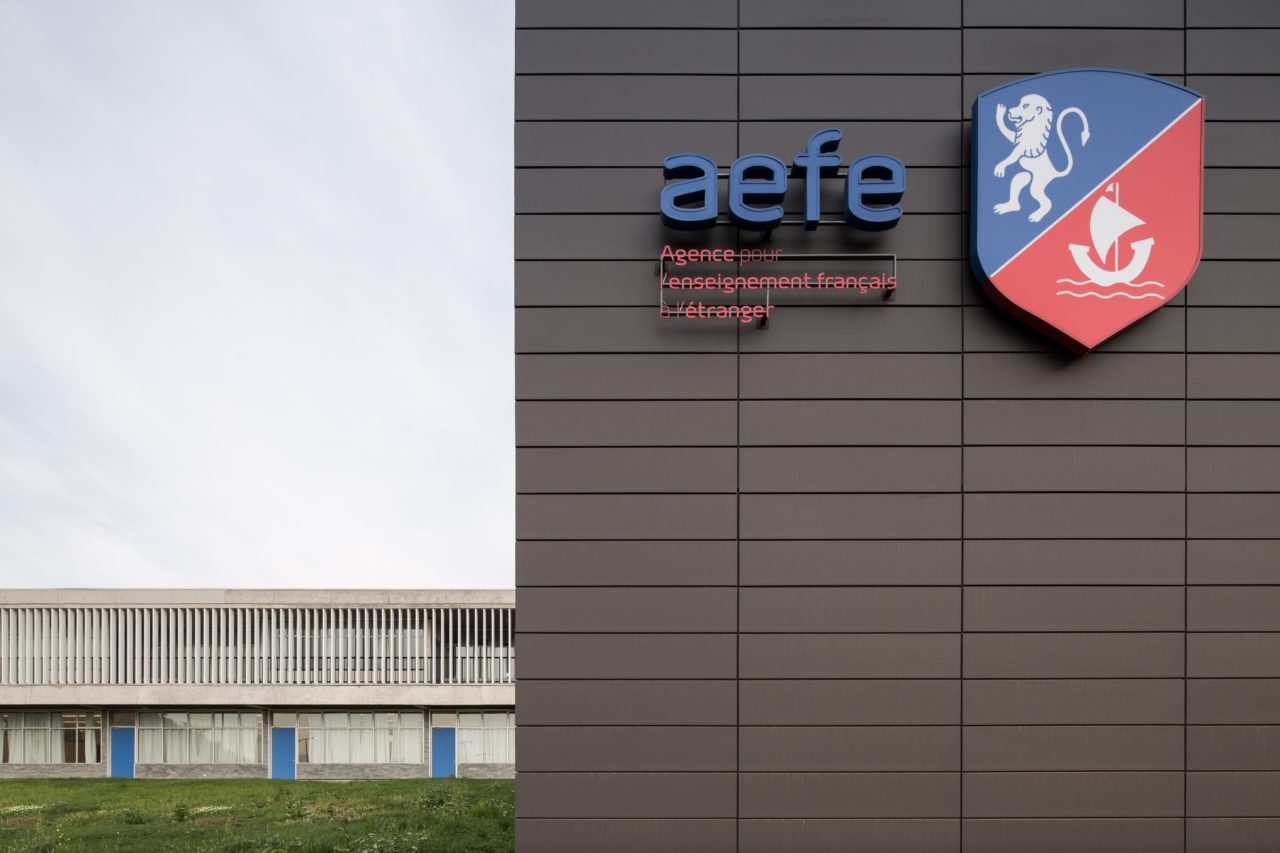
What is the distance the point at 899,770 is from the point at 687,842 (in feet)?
6.88

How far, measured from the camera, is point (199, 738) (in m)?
20.7

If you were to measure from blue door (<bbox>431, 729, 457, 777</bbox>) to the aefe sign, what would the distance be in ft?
56.6

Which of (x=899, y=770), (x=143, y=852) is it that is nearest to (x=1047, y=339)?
(x=899, y=770)

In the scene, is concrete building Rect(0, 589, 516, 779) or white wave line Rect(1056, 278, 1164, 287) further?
concrete building Rect(0, 589, 516, 779)

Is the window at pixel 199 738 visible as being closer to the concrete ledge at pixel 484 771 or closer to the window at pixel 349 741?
the window at pixel 349 741

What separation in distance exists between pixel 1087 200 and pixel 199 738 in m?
23.0

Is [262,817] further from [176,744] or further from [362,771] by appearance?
[176,744]

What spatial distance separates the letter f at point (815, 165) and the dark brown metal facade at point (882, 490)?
11.7 inches

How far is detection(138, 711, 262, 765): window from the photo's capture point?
20.5 m

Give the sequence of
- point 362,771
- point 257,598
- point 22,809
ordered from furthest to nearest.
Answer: point 362,771, point 257,598, point 22,809

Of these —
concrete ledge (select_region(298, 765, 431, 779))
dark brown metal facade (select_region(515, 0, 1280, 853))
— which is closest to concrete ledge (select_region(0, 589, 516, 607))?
concrete ledge (select_region(298, 765, 431, 779))

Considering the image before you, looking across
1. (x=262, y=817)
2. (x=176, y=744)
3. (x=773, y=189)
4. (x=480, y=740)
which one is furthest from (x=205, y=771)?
(x=773, y=189)

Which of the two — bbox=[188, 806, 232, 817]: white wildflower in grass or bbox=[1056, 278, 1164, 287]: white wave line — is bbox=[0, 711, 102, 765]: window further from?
A: bbox=[1056, 278, 1164, 287]: white wave line

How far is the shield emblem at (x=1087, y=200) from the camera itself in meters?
7.50
